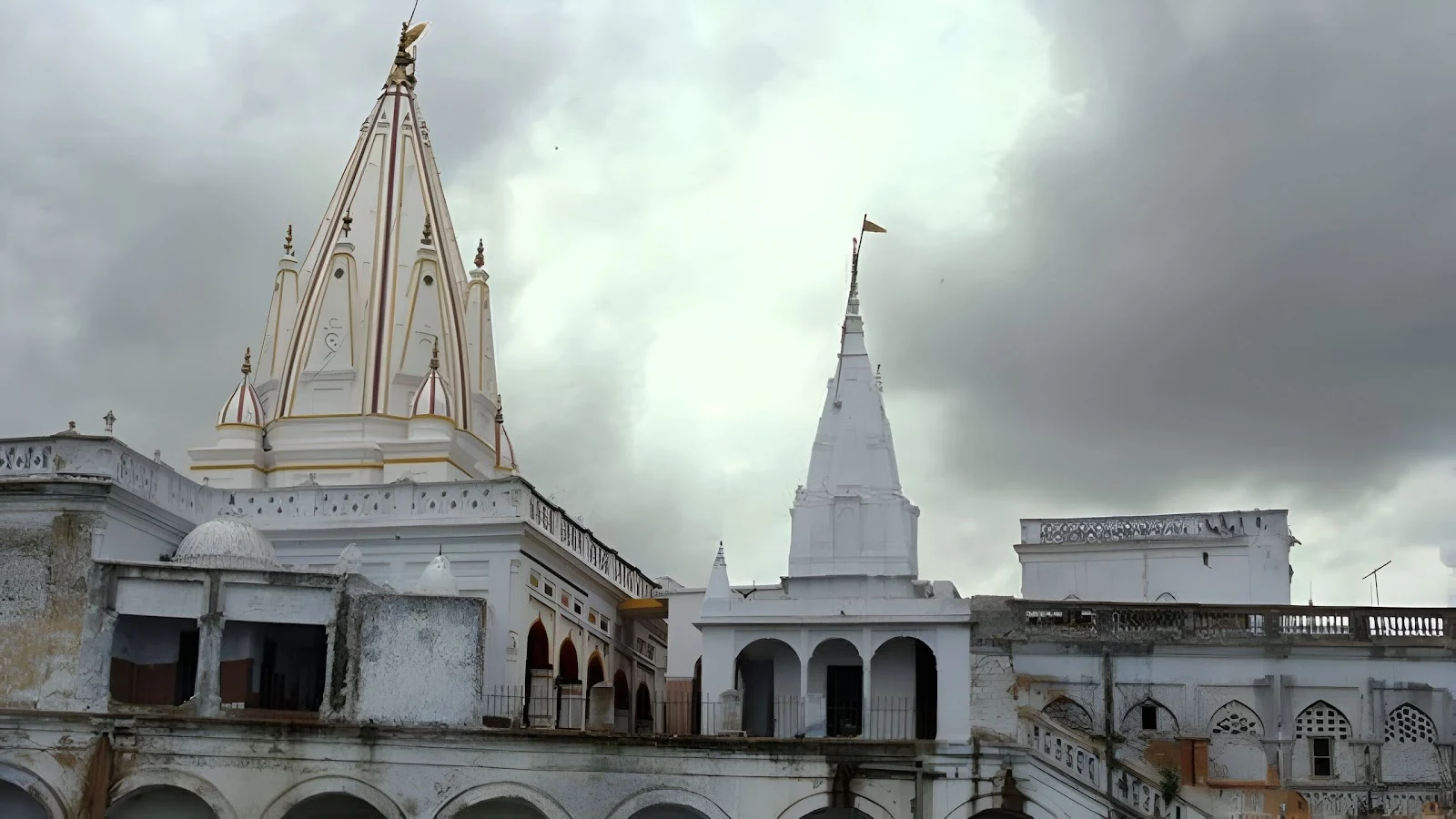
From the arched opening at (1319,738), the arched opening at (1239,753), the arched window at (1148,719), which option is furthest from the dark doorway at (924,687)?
the arched opening at (1319,738)

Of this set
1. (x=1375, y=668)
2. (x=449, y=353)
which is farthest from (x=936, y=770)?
(x=449, y=353)

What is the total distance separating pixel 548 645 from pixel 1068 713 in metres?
10.7

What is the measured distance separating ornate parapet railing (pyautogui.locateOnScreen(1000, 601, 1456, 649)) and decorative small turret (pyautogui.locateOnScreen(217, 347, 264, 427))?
18489mm

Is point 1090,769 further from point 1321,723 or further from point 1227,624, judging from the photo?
point 1321,723

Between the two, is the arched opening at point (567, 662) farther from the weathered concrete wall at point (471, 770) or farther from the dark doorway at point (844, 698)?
the weathered concrete wall at point (471, 770)

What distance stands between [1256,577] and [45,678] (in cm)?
2566

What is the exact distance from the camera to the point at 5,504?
33.2m

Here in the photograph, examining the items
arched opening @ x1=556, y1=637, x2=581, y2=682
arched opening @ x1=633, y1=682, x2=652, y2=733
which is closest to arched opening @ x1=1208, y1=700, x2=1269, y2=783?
arched opening @ x1=556, y1=637, x2=581, y2=682

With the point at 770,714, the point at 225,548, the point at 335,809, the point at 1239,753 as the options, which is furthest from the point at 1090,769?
the point at 225,548

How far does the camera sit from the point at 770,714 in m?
37.5

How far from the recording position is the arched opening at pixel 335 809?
3275cm

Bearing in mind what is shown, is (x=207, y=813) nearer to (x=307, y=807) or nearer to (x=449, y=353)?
(x=307, y=807)

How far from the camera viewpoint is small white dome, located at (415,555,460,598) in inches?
1361

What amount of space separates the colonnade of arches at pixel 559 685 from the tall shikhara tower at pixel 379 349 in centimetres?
533
